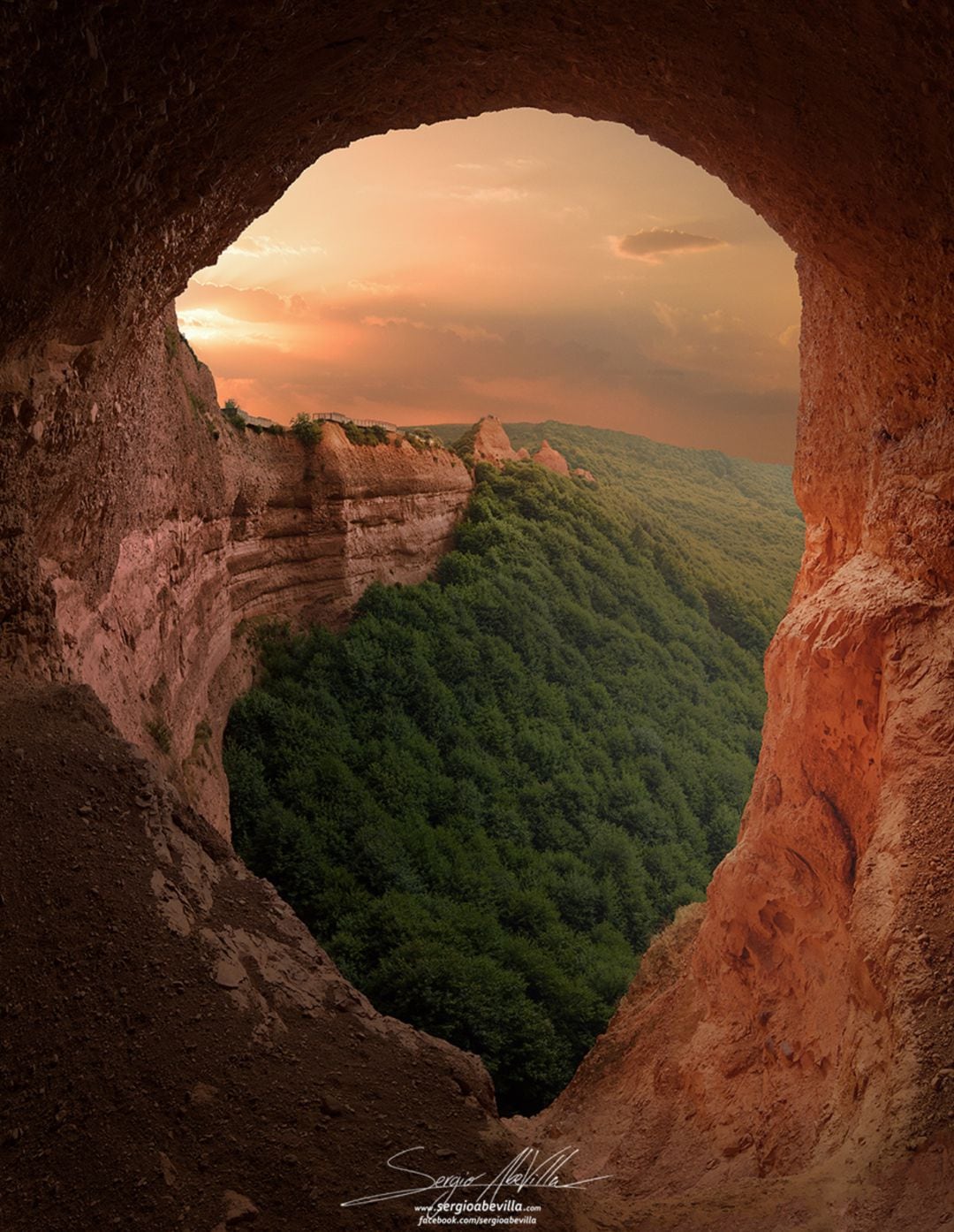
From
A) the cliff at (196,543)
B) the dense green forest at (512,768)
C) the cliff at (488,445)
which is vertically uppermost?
the cliff at (488,445)

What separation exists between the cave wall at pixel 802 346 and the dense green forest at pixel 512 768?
3.09 metres

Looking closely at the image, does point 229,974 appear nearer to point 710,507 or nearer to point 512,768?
point 512,768

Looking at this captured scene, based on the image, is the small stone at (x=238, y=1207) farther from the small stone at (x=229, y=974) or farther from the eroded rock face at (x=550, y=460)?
the eroded rock face at (x=550, y=460)

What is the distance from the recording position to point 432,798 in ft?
41.8

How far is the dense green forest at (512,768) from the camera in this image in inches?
381

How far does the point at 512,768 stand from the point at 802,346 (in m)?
9.72

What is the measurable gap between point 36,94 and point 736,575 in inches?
1098

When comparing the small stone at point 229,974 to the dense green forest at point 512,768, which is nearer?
the small stone at point 229,974

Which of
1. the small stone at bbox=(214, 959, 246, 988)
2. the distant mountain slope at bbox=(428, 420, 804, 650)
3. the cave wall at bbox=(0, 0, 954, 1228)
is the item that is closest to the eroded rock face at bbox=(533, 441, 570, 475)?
the distant mountain slope at bbox=(428, 420, 804, 650)

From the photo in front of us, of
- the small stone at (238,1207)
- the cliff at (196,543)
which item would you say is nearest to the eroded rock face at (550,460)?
the cliff at (196,543)

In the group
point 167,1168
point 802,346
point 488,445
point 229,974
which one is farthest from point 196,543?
point 488,445

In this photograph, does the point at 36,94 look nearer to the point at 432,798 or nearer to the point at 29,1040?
the point at 29,1040

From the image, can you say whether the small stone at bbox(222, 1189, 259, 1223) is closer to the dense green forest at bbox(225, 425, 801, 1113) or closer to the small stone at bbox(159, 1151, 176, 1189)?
the small stone at bbox(159, 1151, 176, 1189)

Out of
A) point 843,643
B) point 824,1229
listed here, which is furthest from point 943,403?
point 824,1229
